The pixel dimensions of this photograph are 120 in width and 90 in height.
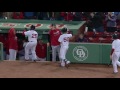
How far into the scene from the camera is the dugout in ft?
62.4

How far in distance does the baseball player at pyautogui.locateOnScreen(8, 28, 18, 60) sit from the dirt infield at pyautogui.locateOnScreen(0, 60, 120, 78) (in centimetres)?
90

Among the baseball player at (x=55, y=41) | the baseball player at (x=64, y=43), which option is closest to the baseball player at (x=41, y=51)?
the baseball player at (x=55, y=41)

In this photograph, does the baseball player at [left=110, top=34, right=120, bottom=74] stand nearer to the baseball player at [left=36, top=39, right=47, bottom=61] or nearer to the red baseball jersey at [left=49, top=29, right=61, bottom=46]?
the red baseball jersey at [left=49, top=29, right=61, bottom=46]

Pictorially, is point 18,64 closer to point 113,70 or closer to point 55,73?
point 55,73

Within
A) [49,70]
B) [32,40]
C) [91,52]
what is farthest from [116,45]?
[32,40]

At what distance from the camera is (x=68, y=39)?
16156mm

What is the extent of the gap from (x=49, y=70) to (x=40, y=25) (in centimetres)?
455

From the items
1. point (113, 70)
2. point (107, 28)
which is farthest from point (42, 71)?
point (107, 28)

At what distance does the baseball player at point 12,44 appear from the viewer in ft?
58.2

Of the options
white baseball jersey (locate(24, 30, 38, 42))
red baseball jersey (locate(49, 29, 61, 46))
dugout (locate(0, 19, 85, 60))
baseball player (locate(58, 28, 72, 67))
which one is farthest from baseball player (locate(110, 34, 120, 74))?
dugout (locate(0, 19, 85, 60))

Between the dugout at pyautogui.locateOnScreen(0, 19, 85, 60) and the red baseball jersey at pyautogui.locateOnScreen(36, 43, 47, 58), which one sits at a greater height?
the dugout at pyautogui.locateOnScreen(0, 19, 85, 60)

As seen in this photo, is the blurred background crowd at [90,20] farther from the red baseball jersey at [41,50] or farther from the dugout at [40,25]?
the red baseball jersey at [41,50]

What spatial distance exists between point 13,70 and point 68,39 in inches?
107

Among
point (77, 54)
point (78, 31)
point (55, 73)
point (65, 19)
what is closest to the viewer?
point (55, 73)
